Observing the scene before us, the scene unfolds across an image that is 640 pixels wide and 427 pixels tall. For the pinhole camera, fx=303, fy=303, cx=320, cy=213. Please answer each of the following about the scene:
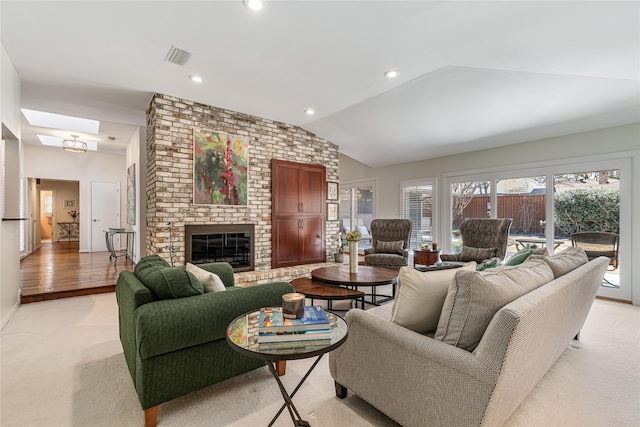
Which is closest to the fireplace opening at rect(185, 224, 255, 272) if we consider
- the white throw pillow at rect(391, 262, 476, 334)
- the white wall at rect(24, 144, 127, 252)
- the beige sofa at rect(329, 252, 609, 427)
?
the beige sofa at rect(329, 252, 609, 427)

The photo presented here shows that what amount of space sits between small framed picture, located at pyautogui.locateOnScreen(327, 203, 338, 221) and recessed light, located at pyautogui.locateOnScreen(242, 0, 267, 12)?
397 centimetres

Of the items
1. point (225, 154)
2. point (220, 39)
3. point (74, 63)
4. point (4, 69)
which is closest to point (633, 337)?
point (220, 39)

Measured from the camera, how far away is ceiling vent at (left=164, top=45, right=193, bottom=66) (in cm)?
289

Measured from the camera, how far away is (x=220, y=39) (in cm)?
269

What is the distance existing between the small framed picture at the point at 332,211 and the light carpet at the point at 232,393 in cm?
368

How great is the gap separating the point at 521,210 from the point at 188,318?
5.23m

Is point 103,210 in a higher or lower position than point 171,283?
higher

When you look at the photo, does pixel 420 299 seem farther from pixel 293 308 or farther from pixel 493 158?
pixel 493 158

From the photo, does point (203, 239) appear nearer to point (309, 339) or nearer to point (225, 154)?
point (225, 154)

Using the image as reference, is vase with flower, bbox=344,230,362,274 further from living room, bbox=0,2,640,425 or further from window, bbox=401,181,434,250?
window, bbox=401,181,434,250

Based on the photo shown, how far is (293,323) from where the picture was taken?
1.39 meters

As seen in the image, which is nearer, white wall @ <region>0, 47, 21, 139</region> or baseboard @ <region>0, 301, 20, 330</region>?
white wall @ <region>0, 47, 21, 139</region>

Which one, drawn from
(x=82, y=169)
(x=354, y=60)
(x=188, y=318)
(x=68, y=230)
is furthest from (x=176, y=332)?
(x=68, y=230)

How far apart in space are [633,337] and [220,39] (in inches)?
187
